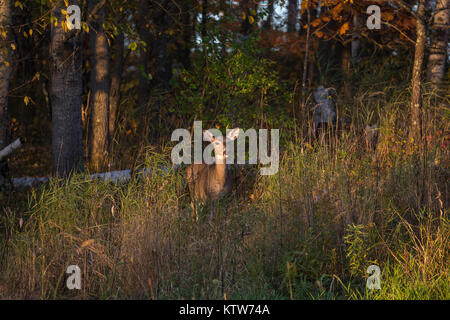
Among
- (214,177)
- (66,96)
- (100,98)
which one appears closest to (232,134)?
(214,177)

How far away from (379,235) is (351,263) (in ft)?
1.73

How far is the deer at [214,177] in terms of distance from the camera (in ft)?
22.7

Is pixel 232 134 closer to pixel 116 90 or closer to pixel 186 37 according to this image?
pixel 116 90

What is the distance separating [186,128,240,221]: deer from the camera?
22.7 feet

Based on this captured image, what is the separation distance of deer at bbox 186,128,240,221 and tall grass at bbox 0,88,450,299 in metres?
0.43

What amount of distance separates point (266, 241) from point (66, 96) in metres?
4.50

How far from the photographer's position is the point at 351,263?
4949 mm

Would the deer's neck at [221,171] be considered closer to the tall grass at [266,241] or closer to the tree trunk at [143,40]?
the tall grass at [266,241]

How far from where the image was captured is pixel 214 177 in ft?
23.8

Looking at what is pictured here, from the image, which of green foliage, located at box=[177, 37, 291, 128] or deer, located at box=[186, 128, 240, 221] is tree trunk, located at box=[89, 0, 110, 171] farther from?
deer, located at box=[186, 128, 240, 221]

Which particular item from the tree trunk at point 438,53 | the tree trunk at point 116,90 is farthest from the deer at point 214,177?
the tree trunk at point 116,90

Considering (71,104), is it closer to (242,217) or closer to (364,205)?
(242,217)
